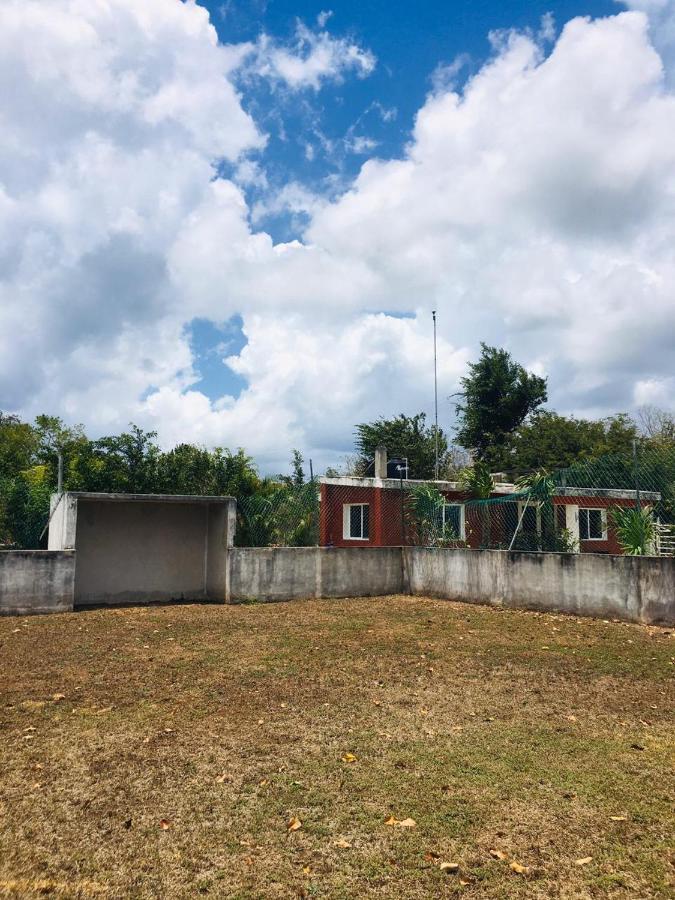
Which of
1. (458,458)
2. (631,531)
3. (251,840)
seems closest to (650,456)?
(631,531)

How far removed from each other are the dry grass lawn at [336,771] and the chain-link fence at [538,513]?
3267mm

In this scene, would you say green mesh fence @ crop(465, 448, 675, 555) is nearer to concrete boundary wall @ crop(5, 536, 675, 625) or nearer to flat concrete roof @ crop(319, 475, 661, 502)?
flat concrete roof @ crop(319, 475, 661, 502)

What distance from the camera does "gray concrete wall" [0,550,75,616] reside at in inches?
458

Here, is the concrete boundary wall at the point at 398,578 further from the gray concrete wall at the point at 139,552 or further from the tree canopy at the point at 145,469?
the tree canopy at the point at 145,469

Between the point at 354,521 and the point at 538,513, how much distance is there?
9790 millimetres

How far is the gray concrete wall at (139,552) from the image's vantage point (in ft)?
45.5

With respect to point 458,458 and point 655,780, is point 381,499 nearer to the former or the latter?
point 655,780

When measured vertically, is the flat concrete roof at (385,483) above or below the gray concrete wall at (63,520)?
above

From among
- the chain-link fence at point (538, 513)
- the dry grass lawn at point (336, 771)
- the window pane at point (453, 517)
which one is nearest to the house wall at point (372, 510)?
the chain-link fence at point (538, 513)

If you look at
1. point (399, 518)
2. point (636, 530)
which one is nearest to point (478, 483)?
point (399, 518)

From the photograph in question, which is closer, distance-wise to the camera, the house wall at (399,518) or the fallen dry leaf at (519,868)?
the fallen dry leaf at (519,868)

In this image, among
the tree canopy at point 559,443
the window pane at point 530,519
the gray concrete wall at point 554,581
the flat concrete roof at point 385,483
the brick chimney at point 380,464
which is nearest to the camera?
the gray concrete wall at point 554,581

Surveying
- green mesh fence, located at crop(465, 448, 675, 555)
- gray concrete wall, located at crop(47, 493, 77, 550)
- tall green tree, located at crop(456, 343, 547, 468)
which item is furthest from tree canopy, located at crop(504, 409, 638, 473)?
gray concrete wall, located at crop(47, 493, 77, 550)

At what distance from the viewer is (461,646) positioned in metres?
9.01
